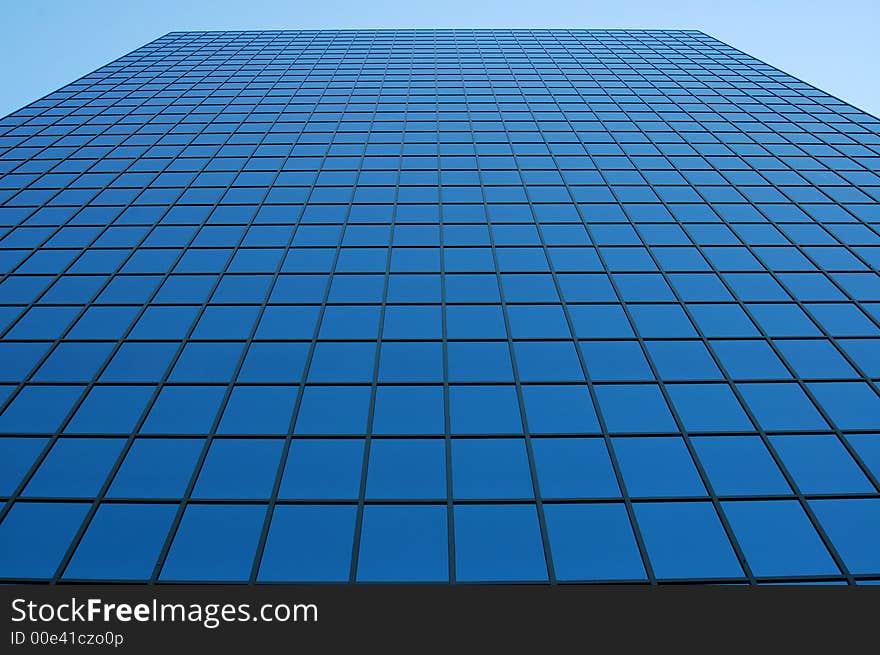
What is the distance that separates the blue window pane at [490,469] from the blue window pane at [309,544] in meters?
2.66

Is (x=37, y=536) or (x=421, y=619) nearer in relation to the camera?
(x=421, y=619)

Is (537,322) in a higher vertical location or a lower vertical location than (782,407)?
higher

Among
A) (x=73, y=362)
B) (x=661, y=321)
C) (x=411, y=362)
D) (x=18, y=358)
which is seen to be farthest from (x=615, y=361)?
(x=18, y=358)

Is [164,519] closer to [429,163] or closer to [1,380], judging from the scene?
[1,380]

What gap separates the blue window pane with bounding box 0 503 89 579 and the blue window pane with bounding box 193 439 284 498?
276cm

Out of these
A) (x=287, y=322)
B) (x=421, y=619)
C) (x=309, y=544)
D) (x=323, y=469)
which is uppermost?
(x=421, y=619)

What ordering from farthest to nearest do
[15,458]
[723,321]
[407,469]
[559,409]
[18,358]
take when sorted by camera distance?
[723,321], [18,358], [559,409], [15,458], [407,469]

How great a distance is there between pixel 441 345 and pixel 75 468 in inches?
403

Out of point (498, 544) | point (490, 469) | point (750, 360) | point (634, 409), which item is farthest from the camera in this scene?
point (750, 360)

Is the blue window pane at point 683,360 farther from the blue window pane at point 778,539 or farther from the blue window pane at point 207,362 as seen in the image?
the blue window pane at point 207,362

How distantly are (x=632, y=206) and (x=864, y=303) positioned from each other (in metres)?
9.44

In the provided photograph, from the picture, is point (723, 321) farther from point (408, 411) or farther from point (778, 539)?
point (408, 411)

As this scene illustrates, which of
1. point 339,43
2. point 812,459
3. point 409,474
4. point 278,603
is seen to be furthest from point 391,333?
point 339,43

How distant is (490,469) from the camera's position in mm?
16484
